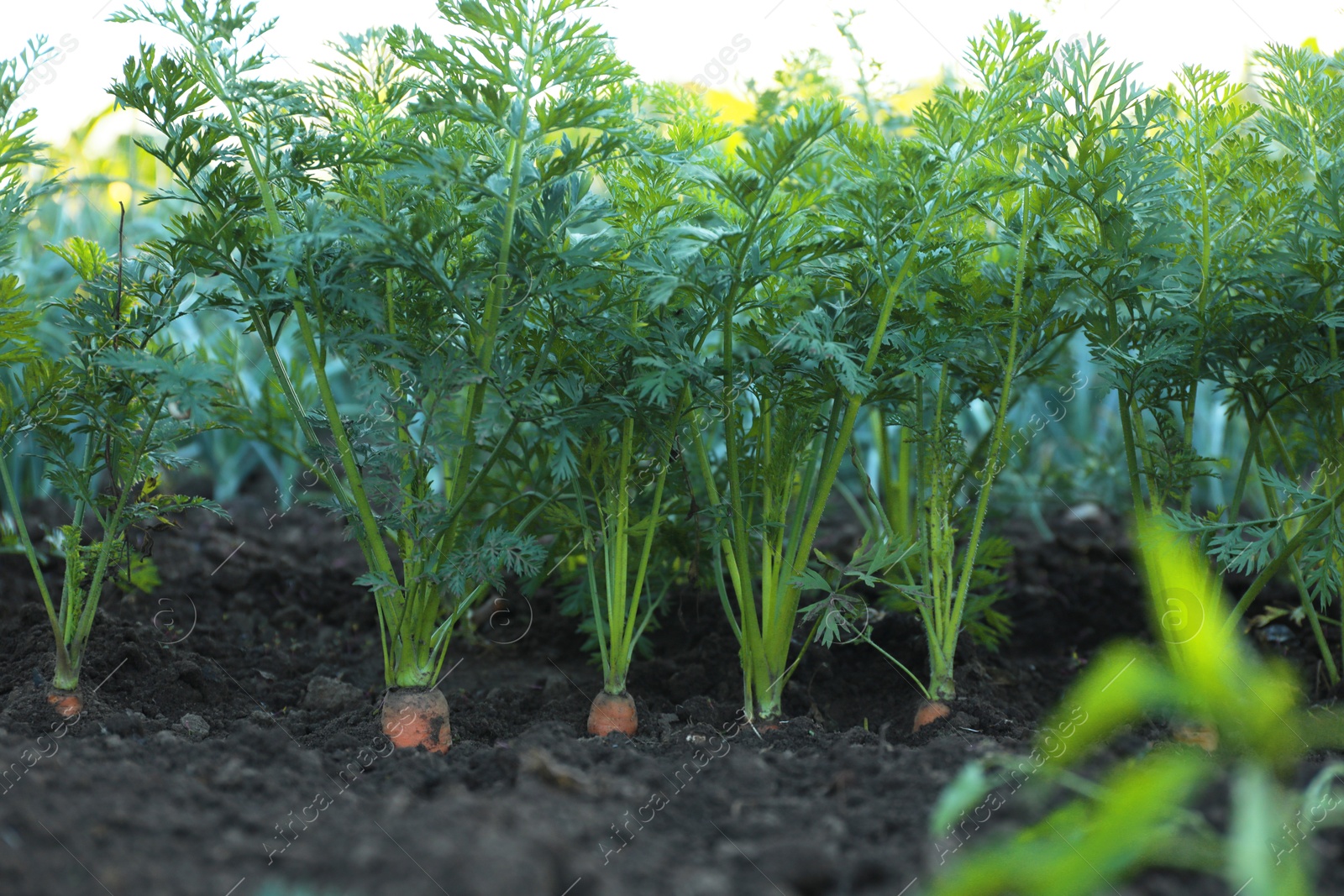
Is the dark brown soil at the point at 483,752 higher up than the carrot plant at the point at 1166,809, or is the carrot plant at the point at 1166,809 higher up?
the carrot plant at the point at 1166,809

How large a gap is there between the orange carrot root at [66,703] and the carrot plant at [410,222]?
0.64 meters

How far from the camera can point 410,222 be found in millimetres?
2025

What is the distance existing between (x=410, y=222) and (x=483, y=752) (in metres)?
1.05

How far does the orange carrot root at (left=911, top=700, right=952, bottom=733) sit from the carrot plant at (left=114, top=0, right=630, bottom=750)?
90 centimetres

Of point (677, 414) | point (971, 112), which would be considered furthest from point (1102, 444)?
point (677, 414)

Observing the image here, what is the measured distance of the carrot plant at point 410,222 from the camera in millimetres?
1757

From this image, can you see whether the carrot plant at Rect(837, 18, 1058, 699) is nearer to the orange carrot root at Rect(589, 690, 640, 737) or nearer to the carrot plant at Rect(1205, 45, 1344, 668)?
the carrot plant at Rect(1205, 45, 1344, 668)

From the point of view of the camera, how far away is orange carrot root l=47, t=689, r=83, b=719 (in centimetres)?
201

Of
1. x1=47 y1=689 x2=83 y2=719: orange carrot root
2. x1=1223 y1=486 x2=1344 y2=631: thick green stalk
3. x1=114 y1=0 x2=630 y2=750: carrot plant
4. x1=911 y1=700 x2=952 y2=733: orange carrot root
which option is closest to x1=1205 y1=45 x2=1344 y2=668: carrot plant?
x1=1223 y1=486 x2=1344 y2=631: thick green stalk

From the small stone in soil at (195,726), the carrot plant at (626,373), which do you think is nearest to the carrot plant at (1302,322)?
the carrot plant at (626,373)

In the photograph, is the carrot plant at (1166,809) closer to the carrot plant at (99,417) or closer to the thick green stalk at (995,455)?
the thick green stalk at (995,455)

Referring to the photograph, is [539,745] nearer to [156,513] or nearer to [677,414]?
[677,414]

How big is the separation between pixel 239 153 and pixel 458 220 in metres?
0.44

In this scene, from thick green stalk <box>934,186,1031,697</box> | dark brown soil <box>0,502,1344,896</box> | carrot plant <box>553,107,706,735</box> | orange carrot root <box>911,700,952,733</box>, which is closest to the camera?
dark brown soil <box>0,502,1344,896</box>
